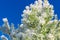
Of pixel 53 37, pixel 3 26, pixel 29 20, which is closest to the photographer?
pixel 53 37

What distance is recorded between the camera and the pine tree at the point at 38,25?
6.66 metres

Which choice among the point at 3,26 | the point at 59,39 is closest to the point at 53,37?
the point at 59,39

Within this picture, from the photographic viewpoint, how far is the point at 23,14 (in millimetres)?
7250

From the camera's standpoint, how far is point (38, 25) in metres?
6.72

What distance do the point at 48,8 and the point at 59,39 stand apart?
4.06 ft


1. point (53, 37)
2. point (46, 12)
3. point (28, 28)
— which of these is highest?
point (46, 12)

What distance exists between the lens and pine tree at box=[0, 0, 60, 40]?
6.66 meters

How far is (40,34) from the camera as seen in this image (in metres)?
6.59

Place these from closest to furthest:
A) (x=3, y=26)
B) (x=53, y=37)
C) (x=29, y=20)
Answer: (x=53, y=37)
(x=29, y=20)
(x=3, y=26)

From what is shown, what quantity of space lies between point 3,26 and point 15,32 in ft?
1.95

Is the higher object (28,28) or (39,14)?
(39,14)

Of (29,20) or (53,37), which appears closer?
(53,37)

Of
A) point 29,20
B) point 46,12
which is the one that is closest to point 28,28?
Result: point 29,20

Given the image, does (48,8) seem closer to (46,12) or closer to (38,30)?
(46,12)
